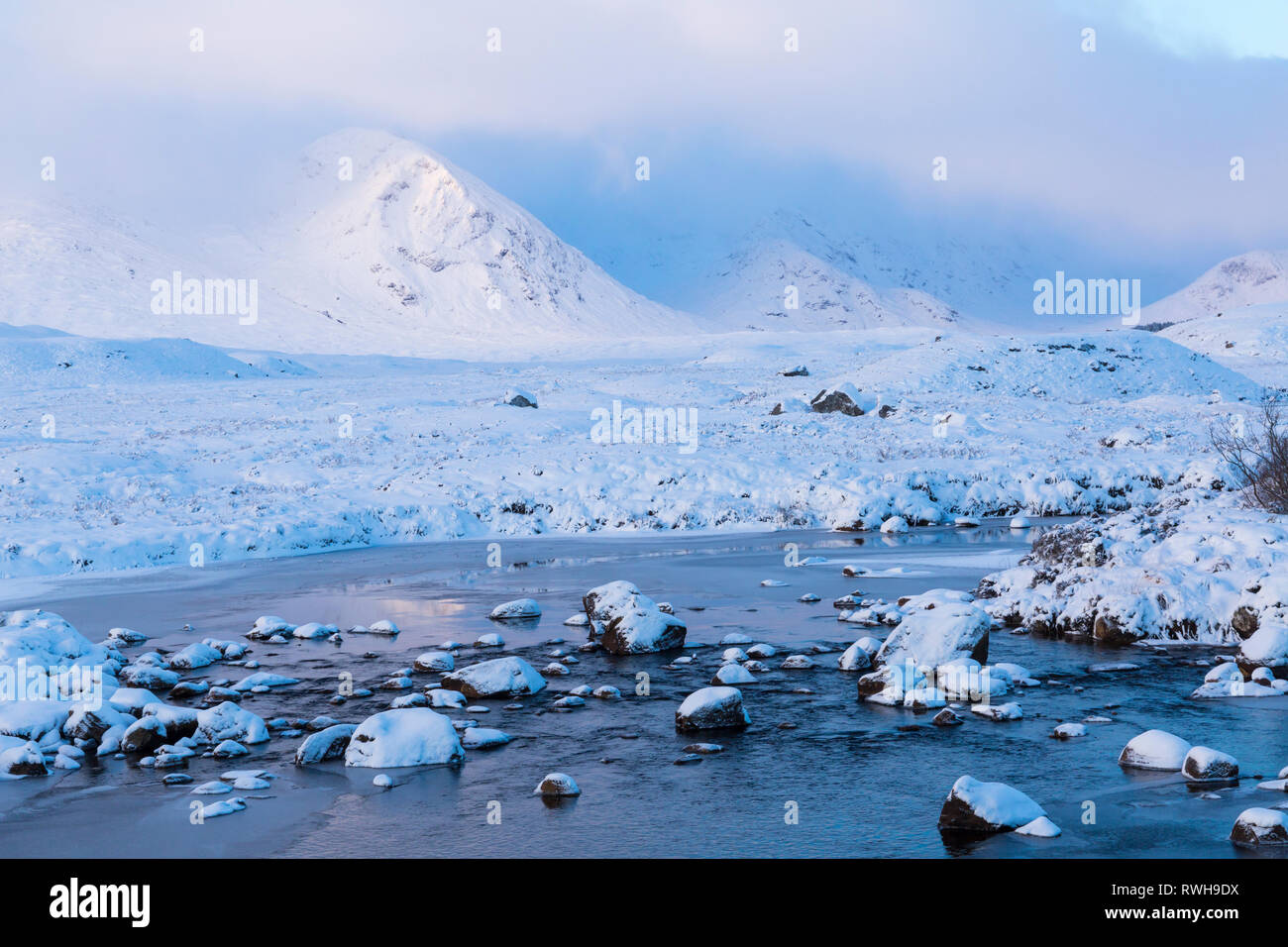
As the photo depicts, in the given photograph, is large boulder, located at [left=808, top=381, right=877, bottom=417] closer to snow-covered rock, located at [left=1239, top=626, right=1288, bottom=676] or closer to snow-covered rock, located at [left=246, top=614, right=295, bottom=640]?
snow-covered rock, located at [left=246, top=614, right=295, bottom=640]

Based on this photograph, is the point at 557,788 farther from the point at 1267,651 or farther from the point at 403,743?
the point at 1267,651

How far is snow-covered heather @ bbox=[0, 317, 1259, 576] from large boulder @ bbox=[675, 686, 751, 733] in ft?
59.1

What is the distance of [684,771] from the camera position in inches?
399

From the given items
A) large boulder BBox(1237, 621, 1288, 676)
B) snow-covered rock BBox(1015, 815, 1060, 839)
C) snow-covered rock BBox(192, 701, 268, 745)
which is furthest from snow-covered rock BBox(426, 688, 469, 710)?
large boulder BBox(1237, 621, 1288, 676)

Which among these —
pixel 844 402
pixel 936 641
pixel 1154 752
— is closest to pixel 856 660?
pixel 936 641

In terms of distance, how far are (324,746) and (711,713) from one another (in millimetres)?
3701

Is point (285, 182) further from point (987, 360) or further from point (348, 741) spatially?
point (348, 741)

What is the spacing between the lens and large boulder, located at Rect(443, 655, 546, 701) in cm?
1312

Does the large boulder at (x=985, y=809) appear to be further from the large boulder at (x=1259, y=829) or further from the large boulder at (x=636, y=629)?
the large boulder at (x=636, y=629)

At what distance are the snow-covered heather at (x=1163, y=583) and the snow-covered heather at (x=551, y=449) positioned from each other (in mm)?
13880

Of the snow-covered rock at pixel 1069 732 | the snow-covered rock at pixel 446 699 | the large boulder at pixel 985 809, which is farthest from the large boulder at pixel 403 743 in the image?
the snow-covered rock at pixel 1069 732

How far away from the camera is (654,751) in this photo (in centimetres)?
1073
